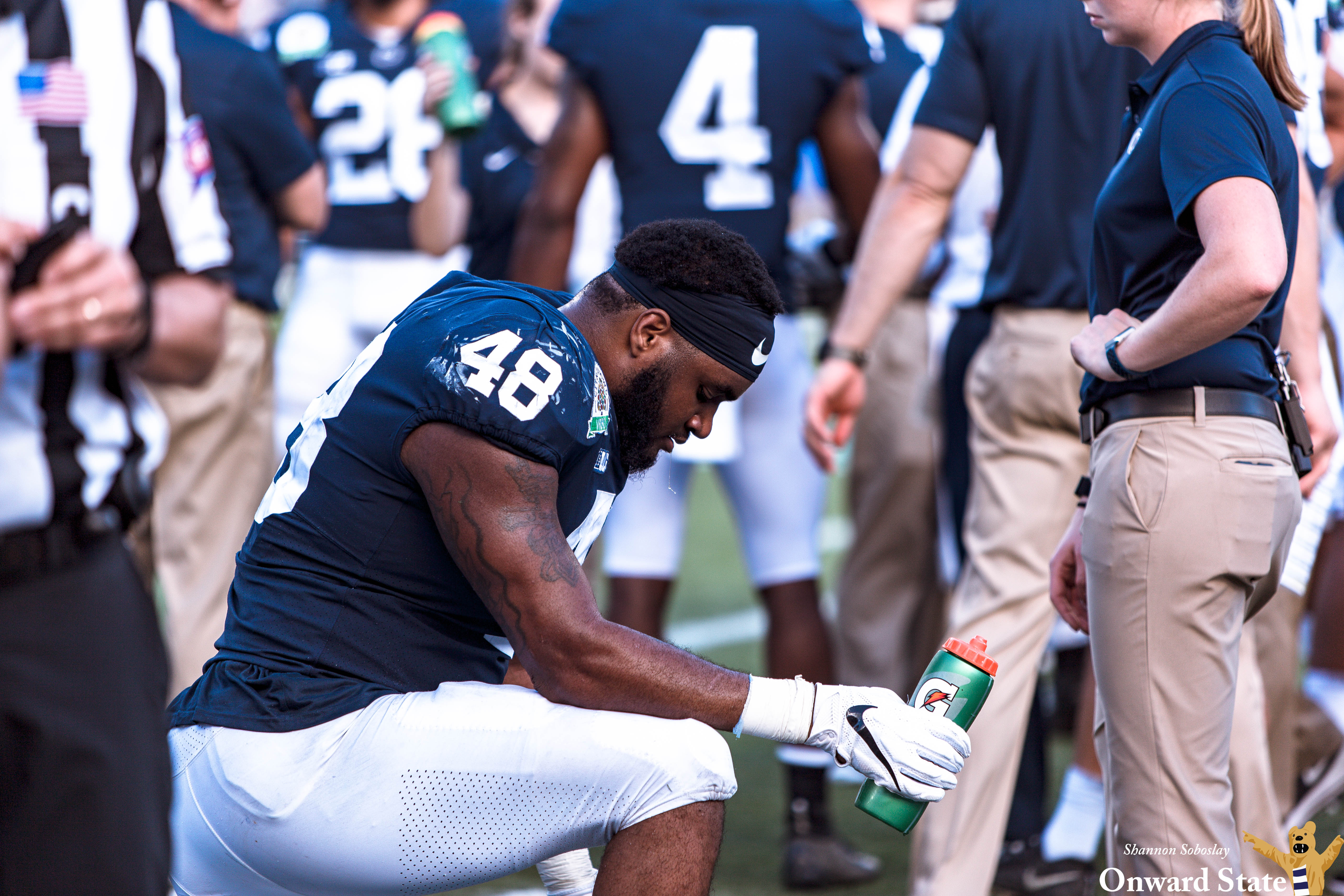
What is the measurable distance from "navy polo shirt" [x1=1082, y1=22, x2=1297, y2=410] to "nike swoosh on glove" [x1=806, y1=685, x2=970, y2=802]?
2.34ft

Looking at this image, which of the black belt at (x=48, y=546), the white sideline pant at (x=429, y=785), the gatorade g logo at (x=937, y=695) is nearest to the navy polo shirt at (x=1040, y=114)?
the gatorade g logo at (x=937, y=695)

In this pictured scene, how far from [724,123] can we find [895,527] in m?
1.46

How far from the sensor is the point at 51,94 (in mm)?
1818

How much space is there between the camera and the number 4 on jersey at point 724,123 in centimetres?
422

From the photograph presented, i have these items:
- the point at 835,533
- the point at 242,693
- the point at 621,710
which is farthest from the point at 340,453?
the point at 835,533

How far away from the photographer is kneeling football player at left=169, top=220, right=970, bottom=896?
2232 mm

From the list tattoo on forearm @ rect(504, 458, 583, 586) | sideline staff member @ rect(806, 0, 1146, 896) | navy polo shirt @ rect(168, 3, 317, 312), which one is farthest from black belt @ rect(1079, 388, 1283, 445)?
navy polo shirt @ rect(168, 3, 317, 312)

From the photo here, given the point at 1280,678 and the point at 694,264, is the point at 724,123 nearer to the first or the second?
the point at 694,264

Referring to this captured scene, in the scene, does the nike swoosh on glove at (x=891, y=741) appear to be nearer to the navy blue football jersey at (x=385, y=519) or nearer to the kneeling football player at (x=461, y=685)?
the kneeling football player at (x=461, y=685)

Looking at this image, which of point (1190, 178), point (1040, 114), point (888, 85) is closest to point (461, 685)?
point (1190, 178)

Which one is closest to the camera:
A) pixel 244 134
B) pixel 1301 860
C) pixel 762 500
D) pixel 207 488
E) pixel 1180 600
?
pixel 1180 600

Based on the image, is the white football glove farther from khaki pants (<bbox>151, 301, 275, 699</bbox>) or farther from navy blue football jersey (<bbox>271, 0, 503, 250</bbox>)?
navy blue football jersey (<bbox>271, 0, 503, 250</bbox>)

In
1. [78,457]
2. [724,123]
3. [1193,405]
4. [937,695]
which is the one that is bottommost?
[937,695]

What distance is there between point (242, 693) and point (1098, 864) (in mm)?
2513
